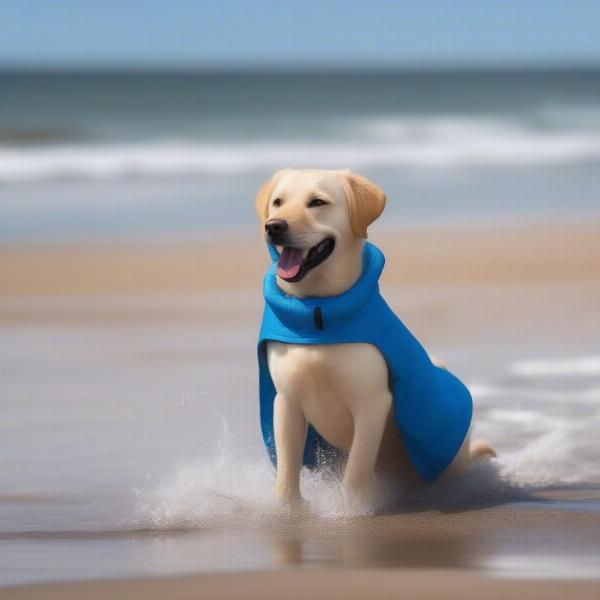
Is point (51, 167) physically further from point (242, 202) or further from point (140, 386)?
point (140, 386)

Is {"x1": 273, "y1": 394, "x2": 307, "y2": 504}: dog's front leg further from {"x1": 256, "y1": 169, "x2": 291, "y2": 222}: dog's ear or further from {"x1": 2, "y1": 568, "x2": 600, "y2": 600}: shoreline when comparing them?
{"x1": 2, "y1": 568, "x2": 600, "y2": 600}: shoreline

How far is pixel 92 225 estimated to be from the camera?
13.7 m

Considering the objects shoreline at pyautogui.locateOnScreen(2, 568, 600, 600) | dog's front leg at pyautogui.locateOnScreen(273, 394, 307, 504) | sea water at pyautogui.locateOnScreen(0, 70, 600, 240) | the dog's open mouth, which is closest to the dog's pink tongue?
the dog's open mouth

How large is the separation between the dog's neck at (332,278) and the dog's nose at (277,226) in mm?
221

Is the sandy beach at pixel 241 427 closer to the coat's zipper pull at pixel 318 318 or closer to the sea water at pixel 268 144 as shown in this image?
the coat's zipper pull at pixel 318 318

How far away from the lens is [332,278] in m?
4.70

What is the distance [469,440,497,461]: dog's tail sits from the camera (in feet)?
17.3

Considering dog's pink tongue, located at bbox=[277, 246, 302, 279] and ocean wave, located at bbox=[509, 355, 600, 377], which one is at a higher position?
ocean wave, located at bbox=[509, 355, 600, 377]

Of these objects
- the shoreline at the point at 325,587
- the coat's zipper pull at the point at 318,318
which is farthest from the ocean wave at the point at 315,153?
the shoreline at the point at 325,587

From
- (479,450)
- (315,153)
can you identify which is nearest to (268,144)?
(315,153)

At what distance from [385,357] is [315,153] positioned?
1860cm

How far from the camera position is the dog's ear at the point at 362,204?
466 cm

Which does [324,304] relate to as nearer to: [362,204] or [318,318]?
[318,318]

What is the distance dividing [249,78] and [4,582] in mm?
38342
